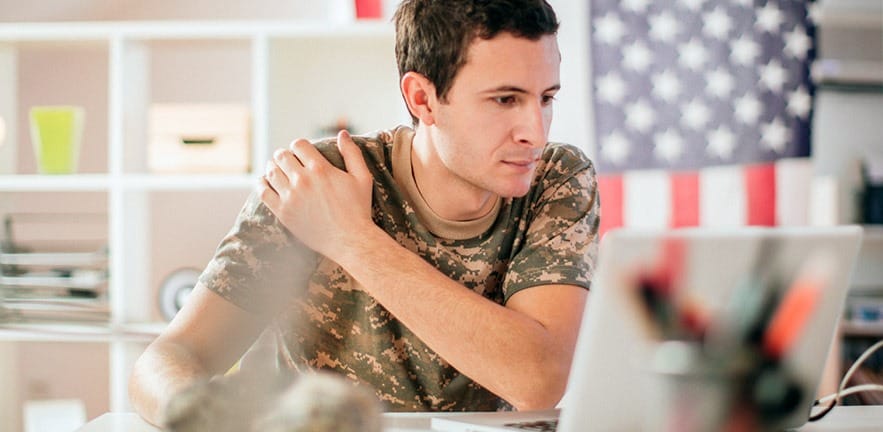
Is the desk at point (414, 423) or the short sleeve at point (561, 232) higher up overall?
the short sleeve at point (561, 232)

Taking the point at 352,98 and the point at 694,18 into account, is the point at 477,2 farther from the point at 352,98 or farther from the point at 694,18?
the point at 694,18

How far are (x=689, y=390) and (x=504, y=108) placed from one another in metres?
0.71

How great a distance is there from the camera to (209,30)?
8.79 feet

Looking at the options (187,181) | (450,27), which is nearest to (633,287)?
(450,27)

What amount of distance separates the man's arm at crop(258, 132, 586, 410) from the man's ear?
0.45 feet

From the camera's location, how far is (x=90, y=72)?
3.06 meters

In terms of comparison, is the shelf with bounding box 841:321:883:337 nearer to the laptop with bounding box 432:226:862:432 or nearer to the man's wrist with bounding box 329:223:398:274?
the man's wrist with bounding box 329:223:398:274

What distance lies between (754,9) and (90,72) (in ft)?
6.95

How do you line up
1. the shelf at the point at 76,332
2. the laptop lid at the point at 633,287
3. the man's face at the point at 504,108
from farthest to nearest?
the shelf at the point at 76,332
the man's face at the point at 504,108
the laptop lid at the point at 633,287

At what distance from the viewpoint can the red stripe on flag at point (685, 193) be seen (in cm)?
297

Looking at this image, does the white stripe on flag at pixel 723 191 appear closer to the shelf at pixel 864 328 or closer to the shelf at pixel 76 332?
the shelf at pixel 864 328

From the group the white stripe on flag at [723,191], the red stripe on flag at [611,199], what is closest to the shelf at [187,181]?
the red stripe on flag at [611,199]

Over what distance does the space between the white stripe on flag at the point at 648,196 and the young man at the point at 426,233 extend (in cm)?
156

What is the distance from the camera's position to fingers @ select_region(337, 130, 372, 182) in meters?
1.32
